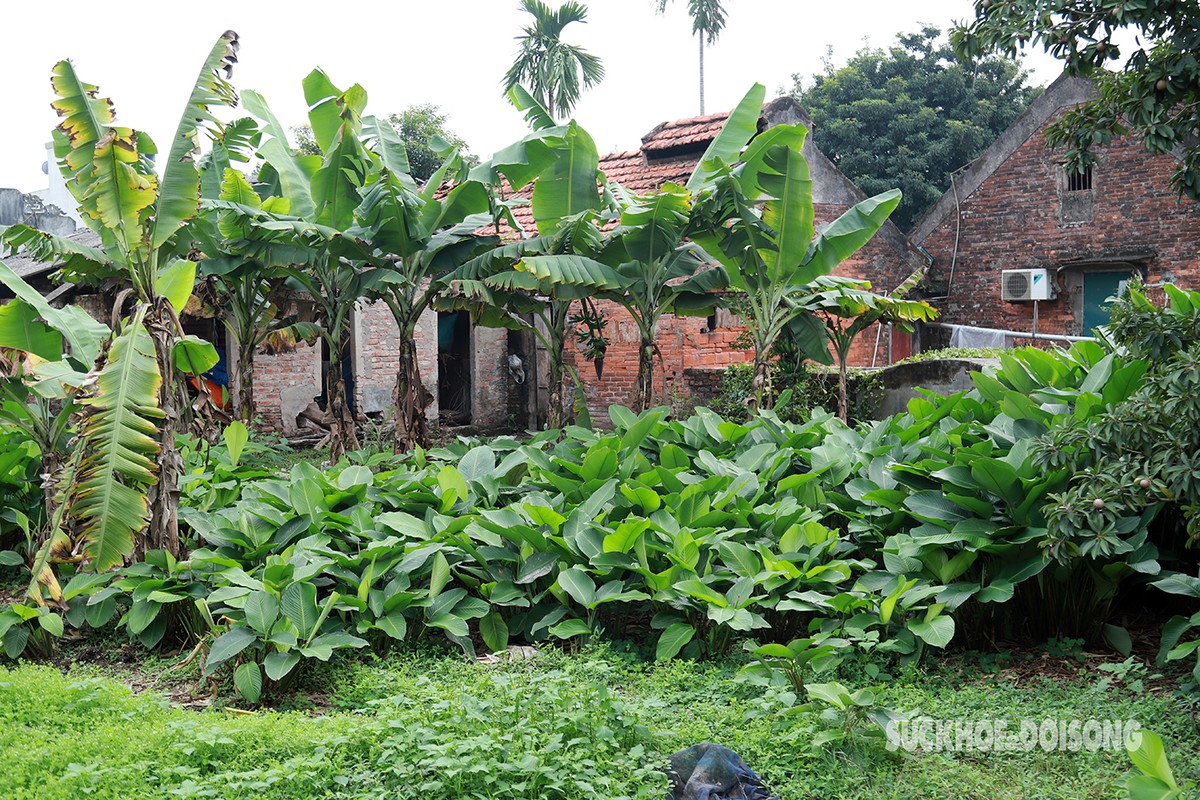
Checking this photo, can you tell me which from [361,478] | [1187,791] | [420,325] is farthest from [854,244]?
[420,325]

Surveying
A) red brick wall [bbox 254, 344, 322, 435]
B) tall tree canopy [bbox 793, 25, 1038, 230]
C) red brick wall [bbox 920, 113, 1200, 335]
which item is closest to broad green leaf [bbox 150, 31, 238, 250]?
red brick wall [bbox 254, 344, 322, 435]

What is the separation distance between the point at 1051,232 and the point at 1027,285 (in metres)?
1.08

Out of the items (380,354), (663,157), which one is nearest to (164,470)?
(380,354)

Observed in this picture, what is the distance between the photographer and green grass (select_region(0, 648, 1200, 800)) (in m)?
3.29

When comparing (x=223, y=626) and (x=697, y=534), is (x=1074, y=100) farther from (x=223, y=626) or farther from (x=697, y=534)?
(x=223, y=626)

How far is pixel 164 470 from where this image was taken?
19.1 feet

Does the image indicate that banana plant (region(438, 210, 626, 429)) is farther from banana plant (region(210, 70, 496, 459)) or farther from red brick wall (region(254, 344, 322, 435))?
red brick wall (region(254, 344, 322, 435))

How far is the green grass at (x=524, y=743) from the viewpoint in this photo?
10.8 feet

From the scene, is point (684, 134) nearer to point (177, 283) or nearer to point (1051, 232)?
point (1051, 232)

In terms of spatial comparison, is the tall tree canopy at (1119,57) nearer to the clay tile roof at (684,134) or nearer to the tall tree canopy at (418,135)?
the clay tile roof at (684,134)

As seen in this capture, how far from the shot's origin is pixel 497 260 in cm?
841

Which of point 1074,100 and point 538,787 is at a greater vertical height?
point 1074,100

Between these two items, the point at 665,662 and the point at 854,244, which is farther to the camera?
the point at 854,244

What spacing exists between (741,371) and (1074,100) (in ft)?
31.7
